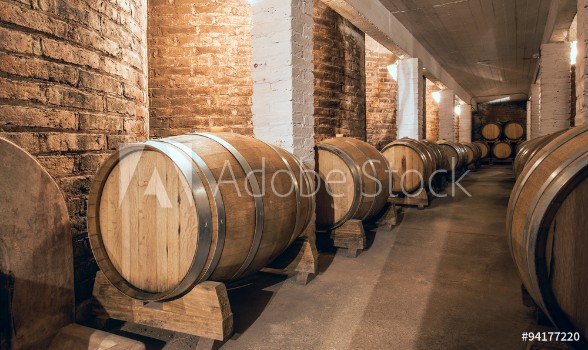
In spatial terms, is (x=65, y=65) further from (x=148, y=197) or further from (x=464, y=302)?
(x=464, y=302)

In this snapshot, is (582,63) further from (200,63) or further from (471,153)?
(471,153)

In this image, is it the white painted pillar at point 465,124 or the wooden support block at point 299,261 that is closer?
the wooden support block at point 299,261

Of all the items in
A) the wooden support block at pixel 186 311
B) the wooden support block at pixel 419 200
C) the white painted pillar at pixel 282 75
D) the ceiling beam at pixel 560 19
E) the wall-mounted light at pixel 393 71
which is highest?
the ceiling beam at pixel 560 19

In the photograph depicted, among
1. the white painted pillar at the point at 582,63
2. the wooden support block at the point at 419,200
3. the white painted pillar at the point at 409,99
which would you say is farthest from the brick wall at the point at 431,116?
the white painted pillar at the point at 582,63

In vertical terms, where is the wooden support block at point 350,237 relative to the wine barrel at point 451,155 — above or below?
below

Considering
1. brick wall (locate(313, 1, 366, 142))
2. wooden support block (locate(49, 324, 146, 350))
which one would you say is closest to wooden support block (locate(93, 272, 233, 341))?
wooden support block (locate(49, 324, 146, 350))

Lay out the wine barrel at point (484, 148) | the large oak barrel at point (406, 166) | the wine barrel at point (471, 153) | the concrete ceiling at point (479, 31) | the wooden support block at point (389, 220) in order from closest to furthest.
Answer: the wooden support block at point (389, 220) → the large oak barrel at point (406, 166) → the concrete ceiling at point (479, 31) → the wine barrel at point (471, 153) → the wine barrel at point (484, 148)

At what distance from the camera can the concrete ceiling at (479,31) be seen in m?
6.68

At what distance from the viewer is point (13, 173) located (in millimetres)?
1580

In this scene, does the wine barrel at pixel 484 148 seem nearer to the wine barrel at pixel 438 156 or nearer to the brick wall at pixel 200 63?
the wine barrel at pixel 438 156

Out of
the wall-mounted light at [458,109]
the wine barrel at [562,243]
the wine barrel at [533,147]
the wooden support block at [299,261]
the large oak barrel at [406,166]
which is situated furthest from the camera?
the wall-mounted light at [458,109]

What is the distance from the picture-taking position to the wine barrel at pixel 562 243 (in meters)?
1.43

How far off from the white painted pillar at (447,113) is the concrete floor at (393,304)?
1042 cm

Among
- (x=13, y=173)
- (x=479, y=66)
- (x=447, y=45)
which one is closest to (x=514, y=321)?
(x=13, y=173)
